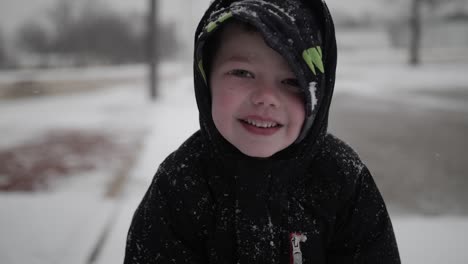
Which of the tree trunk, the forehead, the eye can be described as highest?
the tree trunk

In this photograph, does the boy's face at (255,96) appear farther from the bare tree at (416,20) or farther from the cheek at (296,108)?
the bare tree at (416,20)

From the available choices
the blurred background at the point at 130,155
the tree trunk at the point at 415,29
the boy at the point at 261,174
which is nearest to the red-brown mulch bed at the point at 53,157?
the blurred background at the point at 130,155

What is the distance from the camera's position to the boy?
0.97 m

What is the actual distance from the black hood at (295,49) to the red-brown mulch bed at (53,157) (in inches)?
85.5

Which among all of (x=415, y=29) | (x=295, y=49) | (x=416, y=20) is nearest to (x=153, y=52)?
(x=295, y=49)

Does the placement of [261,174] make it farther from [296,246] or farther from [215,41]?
[215,41]

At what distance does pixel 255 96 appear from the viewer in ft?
3.12

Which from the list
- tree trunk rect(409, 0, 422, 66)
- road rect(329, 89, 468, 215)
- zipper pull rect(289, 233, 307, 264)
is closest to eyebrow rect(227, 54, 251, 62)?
zipper pull rect(289, 233, 307, 264)

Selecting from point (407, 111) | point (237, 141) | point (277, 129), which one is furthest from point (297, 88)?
point (407, 111)

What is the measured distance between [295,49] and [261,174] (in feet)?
1.46

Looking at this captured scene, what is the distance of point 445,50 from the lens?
20.0 m

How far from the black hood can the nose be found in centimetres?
8

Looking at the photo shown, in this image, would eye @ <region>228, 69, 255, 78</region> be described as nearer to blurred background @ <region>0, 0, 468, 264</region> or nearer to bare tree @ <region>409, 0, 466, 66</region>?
blurred background @ <region>0, 0, 468, 264</region>

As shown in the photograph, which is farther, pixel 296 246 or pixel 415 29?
pixel 415 29
